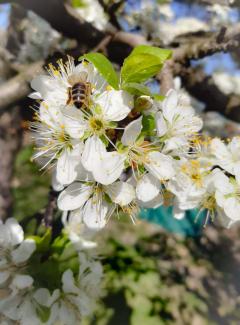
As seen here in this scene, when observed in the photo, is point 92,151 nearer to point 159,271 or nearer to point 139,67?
point 139,67

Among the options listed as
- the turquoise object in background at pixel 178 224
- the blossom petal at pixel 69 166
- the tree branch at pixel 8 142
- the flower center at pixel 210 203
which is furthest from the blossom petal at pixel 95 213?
the turquoise object in background at pixel 178 224

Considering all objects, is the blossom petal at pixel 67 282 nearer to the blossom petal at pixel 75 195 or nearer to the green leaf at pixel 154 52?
→ the blossom petal at pixel 75 195

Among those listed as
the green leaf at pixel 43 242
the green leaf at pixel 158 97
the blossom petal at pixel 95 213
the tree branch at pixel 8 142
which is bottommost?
the tree branch at pixel 8 142

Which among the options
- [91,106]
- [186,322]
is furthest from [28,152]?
[91,106]

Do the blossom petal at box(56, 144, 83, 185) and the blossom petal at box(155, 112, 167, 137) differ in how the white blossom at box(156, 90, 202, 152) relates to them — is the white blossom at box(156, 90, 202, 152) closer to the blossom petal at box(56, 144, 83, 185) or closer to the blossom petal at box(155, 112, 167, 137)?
the blossom petal at box(155, 112, 167, 137)

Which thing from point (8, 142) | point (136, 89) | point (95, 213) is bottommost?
point (8, 142)

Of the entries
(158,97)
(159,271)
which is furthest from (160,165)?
(159,271)

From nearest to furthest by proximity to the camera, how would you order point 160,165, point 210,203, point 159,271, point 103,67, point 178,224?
point 103,67, point 160,165, point 210,203, point 159,271, point 178,224
